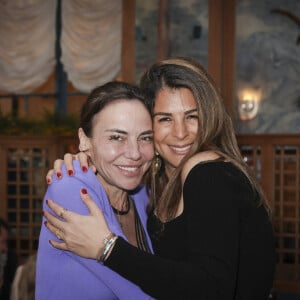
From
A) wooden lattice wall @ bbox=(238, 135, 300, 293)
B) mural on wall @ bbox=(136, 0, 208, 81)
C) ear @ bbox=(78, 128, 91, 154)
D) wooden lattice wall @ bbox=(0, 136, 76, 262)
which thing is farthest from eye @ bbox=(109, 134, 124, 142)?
mural on wall @ bbox=(136, 0, 208, 81)

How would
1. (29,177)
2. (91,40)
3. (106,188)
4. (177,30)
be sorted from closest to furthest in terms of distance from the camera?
(106,188), (29,177), (177,30), (91,40)

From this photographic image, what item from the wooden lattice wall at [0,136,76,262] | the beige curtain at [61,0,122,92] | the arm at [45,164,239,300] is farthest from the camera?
the beige curtain at [61,0,122,92]

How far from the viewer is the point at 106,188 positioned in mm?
1688

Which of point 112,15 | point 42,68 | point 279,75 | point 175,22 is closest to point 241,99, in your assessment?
point 279,75

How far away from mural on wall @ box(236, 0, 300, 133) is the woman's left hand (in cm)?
658

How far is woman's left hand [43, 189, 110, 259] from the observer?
4.51 feet

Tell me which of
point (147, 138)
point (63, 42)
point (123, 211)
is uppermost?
point (63, 42)

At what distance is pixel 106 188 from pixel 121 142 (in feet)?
0.63

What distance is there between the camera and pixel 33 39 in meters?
8.01

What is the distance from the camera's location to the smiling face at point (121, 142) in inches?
60.9

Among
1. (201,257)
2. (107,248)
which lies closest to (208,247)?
(201,257)

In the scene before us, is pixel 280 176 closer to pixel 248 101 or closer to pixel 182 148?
pixel 248 101

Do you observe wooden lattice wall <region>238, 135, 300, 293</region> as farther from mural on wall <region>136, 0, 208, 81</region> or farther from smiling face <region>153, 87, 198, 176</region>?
smiling face <region>153, 87, 198, 176</region>

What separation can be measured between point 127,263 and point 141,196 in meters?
0.58
